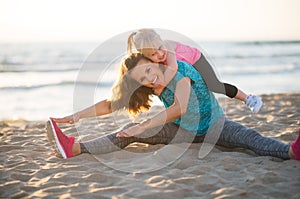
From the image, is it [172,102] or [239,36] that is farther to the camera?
[239,36]

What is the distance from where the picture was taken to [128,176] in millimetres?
3107

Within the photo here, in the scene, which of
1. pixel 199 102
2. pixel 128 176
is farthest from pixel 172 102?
pixel 128 176

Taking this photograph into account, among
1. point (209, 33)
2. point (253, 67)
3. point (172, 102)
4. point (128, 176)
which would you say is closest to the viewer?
point (128, 176)

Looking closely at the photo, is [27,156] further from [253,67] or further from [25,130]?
[253,67]

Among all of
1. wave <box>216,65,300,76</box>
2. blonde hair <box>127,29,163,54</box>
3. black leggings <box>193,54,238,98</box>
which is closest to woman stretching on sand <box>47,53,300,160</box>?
blonde hair <box>127,29,163,54</box>

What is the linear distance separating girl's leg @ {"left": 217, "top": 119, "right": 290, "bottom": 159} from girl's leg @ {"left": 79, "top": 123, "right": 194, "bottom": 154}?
35cm

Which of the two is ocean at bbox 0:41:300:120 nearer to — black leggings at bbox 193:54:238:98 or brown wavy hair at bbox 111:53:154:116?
black leggings at bbox 193:54:238:98

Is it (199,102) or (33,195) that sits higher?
(199,102)

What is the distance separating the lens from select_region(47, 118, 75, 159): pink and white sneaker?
3.43 meters

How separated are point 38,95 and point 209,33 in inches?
767

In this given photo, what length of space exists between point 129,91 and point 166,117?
0.47 m

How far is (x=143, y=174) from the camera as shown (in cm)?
315

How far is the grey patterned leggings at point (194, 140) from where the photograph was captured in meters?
3.36

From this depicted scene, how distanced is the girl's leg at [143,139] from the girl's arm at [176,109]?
1.07 feet
